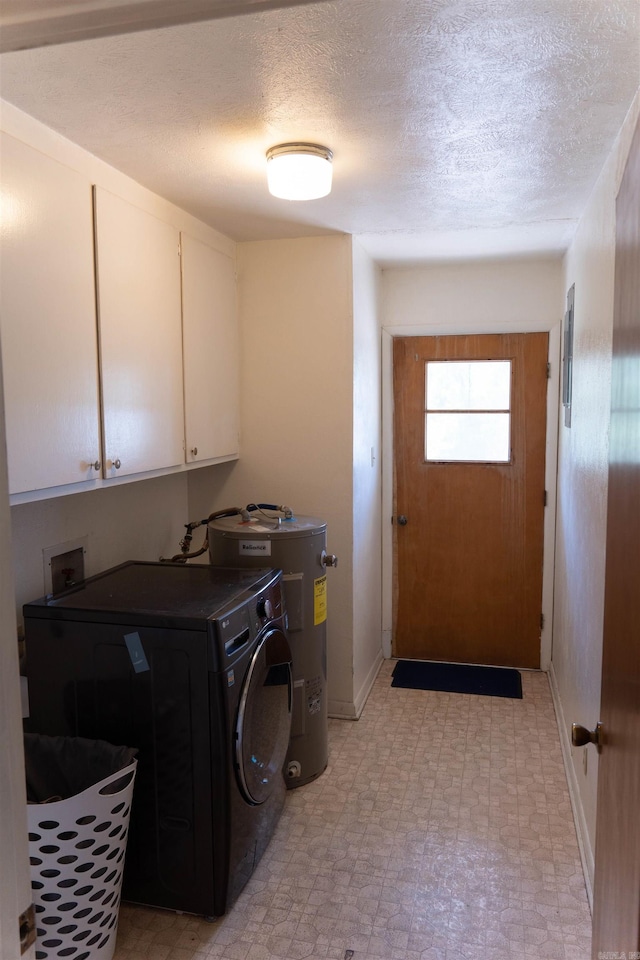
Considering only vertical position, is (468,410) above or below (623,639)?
above

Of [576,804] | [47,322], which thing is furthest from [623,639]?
[576,804]

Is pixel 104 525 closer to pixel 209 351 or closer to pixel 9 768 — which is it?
pixel 209 351

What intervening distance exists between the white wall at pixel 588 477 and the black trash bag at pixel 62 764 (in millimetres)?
1475

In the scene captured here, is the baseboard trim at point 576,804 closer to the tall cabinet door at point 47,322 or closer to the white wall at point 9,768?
the white wall at point 9,768

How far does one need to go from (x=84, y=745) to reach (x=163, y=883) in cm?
51

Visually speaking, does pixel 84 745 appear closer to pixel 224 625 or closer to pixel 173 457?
pixel 224 625

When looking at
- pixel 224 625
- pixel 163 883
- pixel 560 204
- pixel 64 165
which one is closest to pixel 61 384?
pixel 64 165

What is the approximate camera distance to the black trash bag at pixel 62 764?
1.92 m

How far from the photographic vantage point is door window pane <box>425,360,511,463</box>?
3.88 metres

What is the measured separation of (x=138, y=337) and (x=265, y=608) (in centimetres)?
102

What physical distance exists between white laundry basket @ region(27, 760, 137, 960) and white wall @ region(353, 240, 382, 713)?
67.4 inches

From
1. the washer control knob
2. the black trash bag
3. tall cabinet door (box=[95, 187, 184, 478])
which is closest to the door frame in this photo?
tall cabinet door (box=[95, 187, 184, 478])

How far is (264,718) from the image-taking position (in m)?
2.38

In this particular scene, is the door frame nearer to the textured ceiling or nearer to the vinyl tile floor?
the vinyl tile floor
